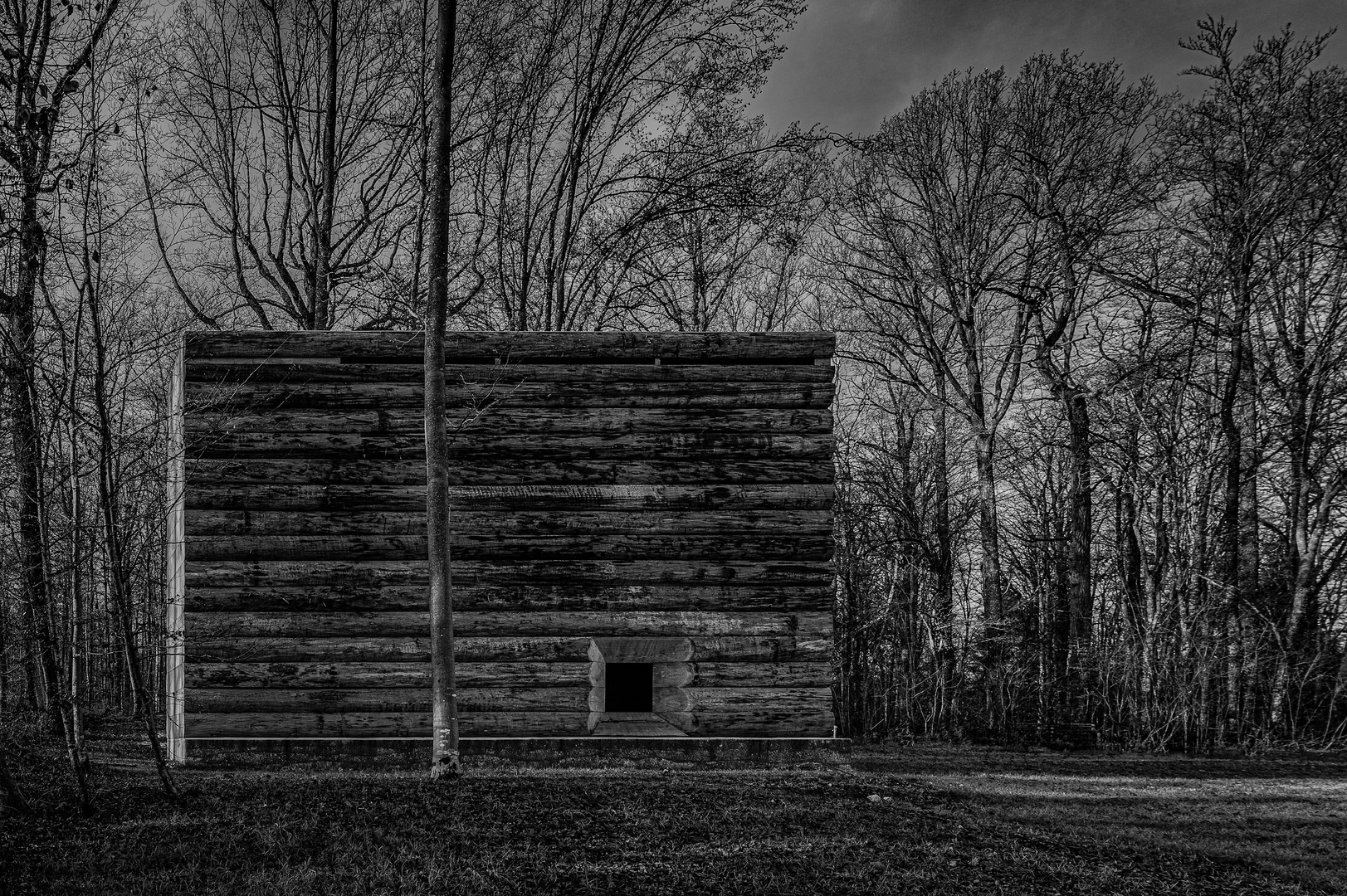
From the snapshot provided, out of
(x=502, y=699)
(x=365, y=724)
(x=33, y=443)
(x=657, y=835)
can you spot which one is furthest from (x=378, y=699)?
(x=657, y=835)

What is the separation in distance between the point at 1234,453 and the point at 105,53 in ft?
50.3

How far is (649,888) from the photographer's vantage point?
222 inches

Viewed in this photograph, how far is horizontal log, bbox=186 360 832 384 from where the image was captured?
9688mm

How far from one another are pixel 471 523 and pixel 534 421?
1239mm

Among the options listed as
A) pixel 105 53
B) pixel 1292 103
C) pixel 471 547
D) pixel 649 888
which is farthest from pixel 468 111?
pixel 649 888

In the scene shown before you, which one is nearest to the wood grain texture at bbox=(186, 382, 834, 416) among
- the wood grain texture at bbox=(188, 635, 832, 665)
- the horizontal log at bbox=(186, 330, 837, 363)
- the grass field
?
the horizontal log at bbox=(186, 330, 837, 363)

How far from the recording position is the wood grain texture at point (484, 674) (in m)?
9.46

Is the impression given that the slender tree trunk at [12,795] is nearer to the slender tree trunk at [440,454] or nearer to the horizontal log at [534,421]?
the slender tree trunk at [440,454]

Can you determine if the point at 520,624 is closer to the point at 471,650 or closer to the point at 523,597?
the point at 523,597

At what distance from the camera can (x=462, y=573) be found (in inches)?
378

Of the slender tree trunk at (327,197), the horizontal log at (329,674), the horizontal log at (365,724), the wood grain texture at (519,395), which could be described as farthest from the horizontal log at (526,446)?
the slender tree trunk at (327,197)

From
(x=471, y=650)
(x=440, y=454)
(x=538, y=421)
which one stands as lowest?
(x=471, y=650)

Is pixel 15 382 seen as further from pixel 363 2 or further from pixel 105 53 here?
pixel 363 2

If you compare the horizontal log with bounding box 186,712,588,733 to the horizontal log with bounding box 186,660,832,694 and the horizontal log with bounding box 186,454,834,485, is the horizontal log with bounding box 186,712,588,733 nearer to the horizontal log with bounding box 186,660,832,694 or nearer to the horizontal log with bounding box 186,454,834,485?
the horizontal log with bounding box 186,660,832,694
